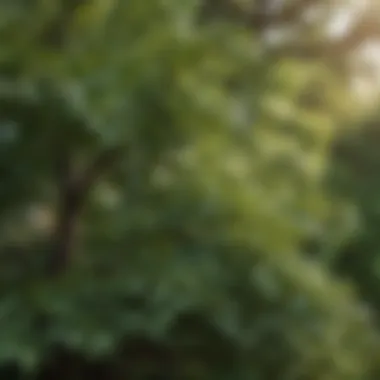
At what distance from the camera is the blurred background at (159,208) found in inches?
112

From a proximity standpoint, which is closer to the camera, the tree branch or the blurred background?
the blurred background

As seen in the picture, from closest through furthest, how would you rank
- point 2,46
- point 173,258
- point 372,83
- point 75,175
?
point 2,46 < point 173,258 < point 75,175 < point 372,83

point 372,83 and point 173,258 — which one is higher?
point 372,83

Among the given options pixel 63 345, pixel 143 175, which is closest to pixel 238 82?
pixel 143 175

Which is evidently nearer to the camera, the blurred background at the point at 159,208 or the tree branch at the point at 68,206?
the blurred background at the point at 159,208

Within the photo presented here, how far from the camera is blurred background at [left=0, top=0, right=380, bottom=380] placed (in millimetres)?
2857

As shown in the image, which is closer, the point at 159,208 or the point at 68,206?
the point at 159,208

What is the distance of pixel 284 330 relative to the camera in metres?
3.15

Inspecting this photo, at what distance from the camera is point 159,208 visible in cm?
316

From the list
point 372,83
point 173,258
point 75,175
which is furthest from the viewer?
point 372,83

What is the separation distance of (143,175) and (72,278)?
0.48m

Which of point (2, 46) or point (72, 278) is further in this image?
point (72, 278)

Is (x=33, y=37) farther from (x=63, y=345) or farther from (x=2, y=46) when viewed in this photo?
(x=63, y=345)

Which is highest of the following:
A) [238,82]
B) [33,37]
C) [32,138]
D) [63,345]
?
[238,82]
